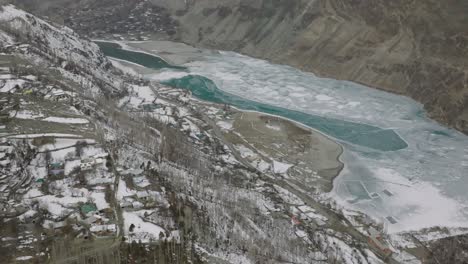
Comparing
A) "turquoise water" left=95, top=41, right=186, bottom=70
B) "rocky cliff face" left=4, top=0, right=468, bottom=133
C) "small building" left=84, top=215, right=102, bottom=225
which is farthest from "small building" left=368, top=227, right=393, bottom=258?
"turquoise water" left=95, top=41, right=186, bottom=70

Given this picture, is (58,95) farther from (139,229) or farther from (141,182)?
(139,229)

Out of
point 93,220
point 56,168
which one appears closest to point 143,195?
point 93,220

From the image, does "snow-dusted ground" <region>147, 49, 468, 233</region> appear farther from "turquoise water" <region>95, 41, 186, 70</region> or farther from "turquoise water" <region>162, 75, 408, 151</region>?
"turquoise water" <region>95, 41, 186, 70</region>

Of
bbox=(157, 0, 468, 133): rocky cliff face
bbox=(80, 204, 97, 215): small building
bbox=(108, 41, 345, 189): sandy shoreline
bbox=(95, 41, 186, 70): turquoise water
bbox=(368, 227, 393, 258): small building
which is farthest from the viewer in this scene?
bbox=(95, 41, 186, 70): turquoise water

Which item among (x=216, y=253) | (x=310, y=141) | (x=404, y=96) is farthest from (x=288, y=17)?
(x=216, y=253)

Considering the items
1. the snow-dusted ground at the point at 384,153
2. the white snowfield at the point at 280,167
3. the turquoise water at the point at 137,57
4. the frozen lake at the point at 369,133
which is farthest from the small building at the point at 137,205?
the turquoise water at the point at 137,57

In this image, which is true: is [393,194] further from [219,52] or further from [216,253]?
[219,52]

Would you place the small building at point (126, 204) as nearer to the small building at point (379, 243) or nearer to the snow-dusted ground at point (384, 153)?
the small building at point (379, 243)
